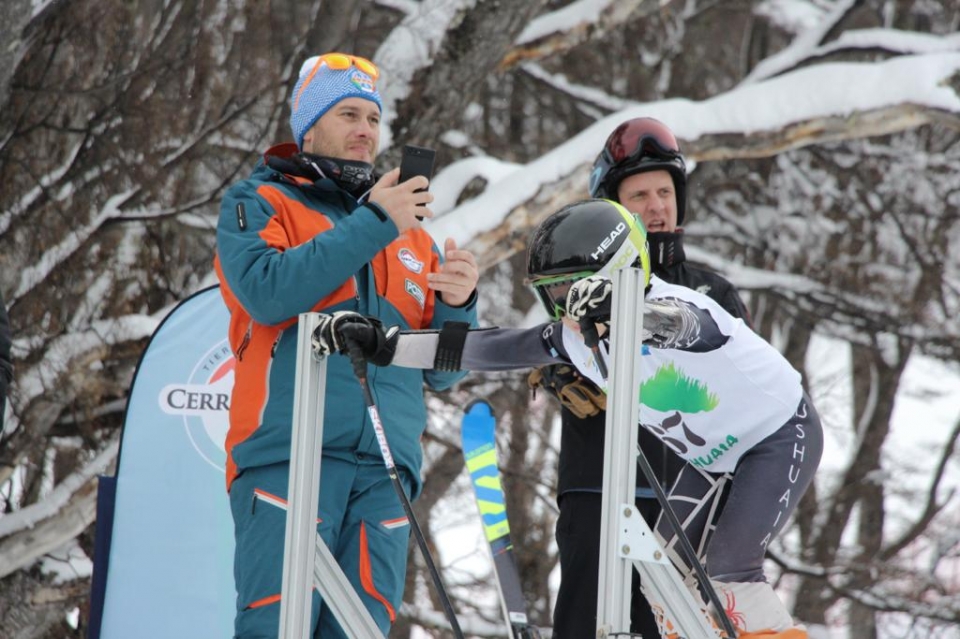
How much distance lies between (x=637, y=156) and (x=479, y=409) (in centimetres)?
104

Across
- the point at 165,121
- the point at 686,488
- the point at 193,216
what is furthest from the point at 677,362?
the point at 193,216

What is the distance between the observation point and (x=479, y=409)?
4578 mm

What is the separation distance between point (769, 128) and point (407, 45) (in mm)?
2188

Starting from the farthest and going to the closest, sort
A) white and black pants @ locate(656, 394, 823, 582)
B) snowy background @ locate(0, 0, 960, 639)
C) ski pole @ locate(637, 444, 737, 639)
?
1. snowy background @ locate(0, 0, 960, 639)
2. white and black pants @ locate(656, 394, 823, 582)
3. ski pole @ locate(637, 444, 737, 639)

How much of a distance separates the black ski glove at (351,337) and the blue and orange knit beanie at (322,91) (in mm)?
856

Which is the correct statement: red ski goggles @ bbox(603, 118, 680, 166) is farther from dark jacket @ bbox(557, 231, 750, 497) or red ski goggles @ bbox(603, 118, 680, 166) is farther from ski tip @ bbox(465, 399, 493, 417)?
ski tip @ bbox(465, 399, 493, 417)

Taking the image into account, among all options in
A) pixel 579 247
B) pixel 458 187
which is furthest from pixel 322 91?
pixel 458 187

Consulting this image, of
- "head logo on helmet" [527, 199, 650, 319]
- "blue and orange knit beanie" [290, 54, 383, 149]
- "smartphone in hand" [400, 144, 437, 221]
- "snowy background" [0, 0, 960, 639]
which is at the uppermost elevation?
"snowy background" [0, 0, 960, 639]

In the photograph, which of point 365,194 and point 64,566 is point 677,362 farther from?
point 64,566

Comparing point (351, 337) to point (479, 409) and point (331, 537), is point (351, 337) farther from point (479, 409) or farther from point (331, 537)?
point (479, 409)

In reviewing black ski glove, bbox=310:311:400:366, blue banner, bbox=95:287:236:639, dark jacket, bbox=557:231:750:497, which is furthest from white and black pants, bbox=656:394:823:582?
blue banner, bbox=95:287:236:639

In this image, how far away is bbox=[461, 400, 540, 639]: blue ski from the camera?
4562 mm

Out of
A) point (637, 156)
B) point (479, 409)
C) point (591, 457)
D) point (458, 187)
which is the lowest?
point (591, 457)

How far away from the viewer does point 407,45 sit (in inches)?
282
